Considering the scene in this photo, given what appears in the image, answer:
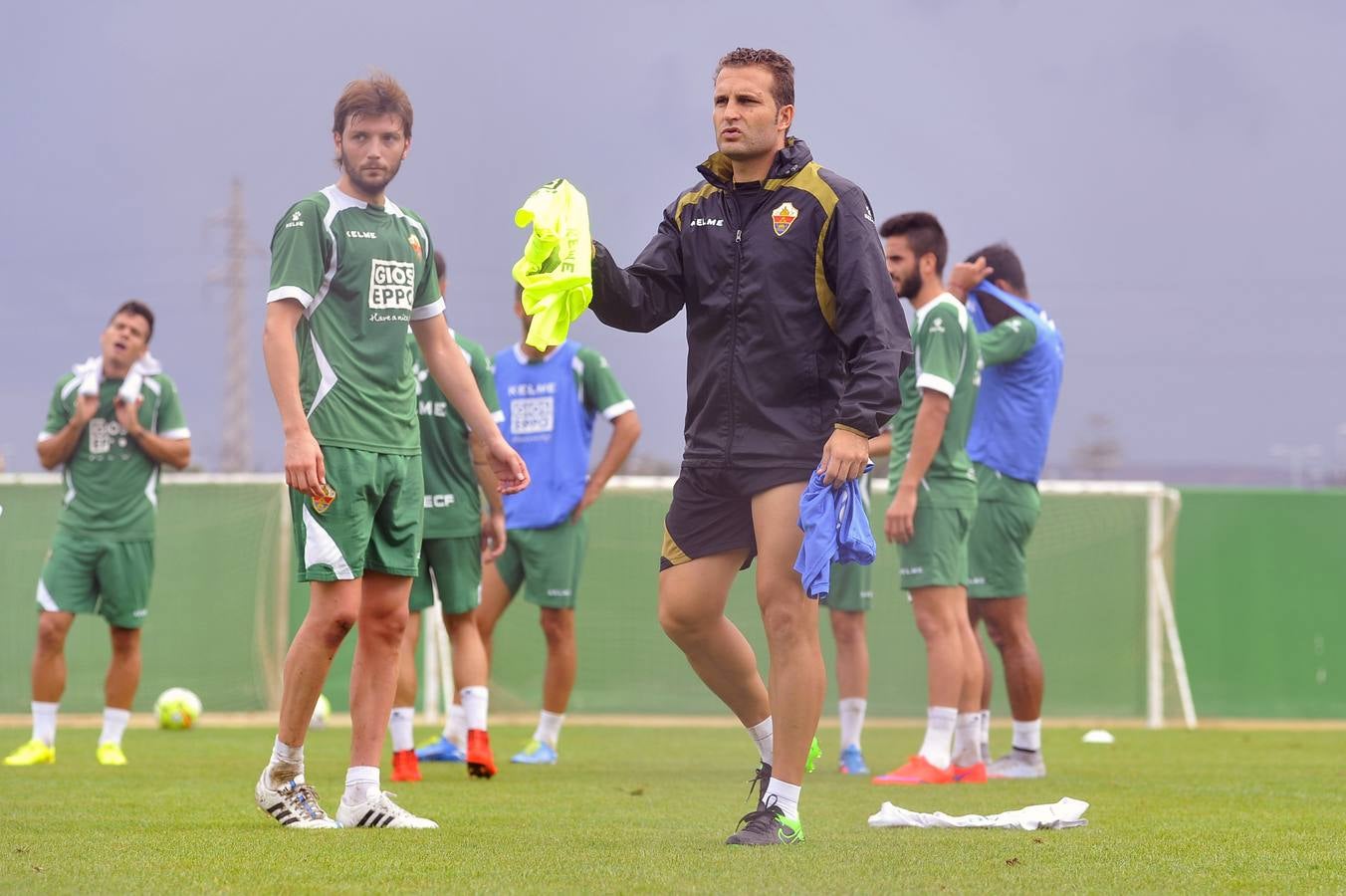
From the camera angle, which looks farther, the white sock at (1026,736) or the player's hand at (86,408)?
the player's hand at (86,408)

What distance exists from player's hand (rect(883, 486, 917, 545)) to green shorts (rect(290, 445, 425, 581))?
8.94 feet

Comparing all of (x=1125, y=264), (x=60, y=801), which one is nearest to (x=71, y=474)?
(x=60, y=801)

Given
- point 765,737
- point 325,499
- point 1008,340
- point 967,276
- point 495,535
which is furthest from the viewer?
point 967,276

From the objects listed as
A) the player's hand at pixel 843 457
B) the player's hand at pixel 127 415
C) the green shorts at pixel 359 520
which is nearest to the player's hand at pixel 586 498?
the player's hand at pixel 127 415

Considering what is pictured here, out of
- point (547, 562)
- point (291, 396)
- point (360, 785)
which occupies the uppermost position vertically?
point (291, 396)

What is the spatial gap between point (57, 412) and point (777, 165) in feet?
18.4

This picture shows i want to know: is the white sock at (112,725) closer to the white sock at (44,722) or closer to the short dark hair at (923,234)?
the white sock at (44,722)

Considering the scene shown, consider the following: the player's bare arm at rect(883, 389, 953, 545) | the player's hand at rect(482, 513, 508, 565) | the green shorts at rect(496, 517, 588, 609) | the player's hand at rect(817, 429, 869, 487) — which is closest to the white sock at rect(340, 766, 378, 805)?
the player's hand at rect(817, 429, 869, 487)

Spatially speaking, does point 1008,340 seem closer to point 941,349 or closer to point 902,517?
point 941,349

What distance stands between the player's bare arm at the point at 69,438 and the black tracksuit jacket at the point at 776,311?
4.78 meters

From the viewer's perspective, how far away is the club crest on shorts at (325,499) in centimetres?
527

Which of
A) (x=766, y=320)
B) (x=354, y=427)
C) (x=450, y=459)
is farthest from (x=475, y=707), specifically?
(x=766, y=320)

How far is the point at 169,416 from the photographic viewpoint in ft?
31.1

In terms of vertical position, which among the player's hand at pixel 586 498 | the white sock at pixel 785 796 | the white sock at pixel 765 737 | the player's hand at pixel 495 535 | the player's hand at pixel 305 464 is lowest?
the white sock at pixel 785 796
